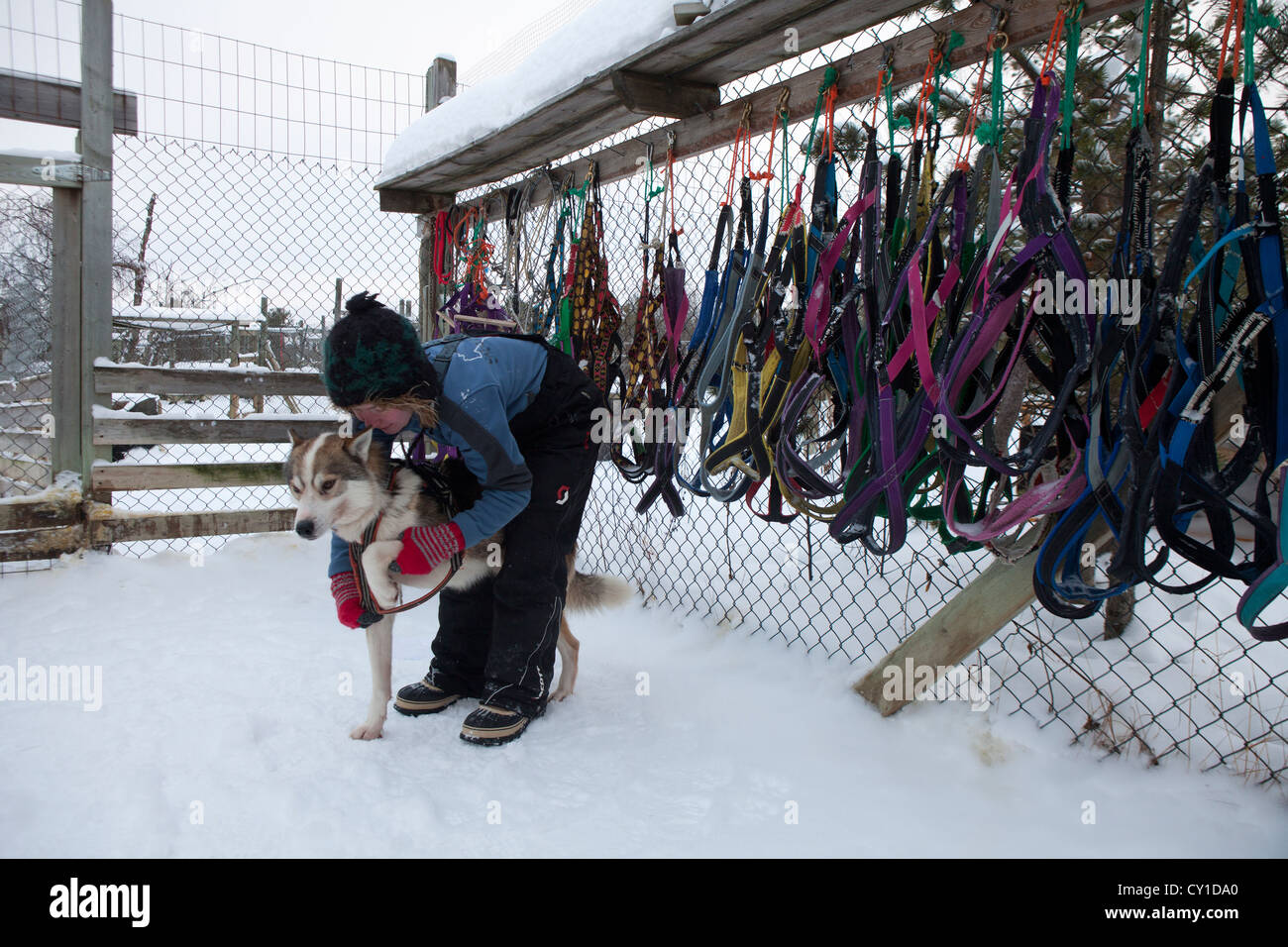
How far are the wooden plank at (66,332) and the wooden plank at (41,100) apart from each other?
48 centimetres

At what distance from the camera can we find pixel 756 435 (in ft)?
8.02

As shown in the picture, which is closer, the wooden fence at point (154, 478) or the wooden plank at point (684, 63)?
the wooden plank at point (684, 63)

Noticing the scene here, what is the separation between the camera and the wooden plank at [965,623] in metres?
2.21

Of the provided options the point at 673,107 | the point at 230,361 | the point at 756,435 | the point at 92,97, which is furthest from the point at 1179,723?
the point at 230,361

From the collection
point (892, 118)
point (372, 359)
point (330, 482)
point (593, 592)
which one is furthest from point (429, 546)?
point (892, 118)

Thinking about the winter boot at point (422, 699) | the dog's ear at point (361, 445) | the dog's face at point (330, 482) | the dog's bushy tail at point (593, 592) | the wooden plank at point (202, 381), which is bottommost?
the winter boot at point (422, 699)

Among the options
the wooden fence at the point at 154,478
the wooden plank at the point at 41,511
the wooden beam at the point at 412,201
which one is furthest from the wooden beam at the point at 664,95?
the wooden plank at the point at 41,511

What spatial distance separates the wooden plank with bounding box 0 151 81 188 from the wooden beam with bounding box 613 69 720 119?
10.2ft

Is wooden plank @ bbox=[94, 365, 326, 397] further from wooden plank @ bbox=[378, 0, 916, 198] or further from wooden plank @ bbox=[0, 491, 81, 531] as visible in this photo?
wooden plank @ bbox=[378, 0, 916, 198]

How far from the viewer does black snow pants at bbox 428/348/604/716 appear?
2586mm

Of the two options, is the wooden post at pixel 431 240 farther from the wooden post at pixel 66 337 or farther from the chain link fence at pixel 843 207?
the wooden post at pixel 66 337

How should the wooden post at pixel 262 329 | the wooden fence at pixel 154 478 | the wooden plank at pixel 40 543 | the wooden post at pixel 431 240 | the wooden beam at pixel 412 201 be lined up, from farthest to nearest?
the wooden post at pixel 262 329
the wooden post at pixel 431 240
the wooden beam at pixel 412 201
the wooden fence at pixel 154 478
the wooden plank at pixel 40 543

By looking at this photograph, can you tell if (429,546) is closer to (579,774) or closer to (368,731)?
(368,731)

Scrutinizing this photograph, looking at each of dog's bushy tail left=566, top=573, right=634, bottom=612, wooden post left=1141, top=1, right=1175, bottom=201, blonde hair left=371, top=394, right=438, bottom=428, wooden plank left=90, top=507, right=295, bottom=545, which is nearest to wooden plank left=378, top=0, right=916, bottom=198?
wooden post left=1141, top=1, right=1175, bottom=201
